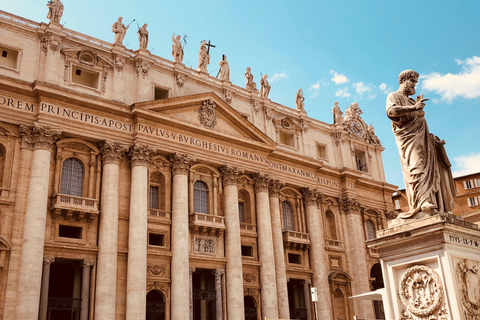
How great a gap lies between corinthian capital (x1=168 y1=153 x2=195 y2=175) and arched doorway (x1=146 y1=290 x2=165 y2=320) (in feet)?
22.1

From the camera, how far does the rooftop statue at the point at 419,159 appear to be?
921 cm

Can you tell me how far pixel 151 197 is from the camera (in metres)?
28.7

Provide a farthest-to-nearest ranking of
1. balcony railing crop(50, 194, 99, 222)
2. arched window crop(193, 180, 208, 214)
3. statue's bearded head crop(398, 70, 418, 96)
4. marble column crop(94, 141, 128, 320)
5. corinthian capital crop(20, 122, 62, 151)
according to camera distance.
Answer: arched window crop(193, 180, 208, 214) → corinthian capital crop(20, 122, 62, 151) → balcony railing crop(50, 194, 99, 222) → marble column crop(94, 141, 128, 320) → statue's bearded head crop(398, 70, 418, 96)

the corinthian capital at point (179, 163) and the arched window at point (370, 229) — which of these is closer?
the corinthian capital at point (179, 163)

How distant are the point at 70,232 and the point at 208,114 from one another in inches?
428

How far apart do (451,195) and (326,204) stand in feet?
91.5

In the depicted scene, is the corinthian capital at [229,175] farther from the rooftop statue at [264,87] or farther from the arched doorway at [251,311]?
the rooftop statue at [264,87]

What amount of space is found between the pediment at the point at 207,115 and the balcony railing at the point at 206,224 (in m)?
5.15

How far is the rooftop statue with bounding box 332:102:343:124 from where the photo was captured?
4131cm

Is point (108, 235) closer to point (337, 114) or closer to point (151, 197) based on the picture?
point (151, 197)

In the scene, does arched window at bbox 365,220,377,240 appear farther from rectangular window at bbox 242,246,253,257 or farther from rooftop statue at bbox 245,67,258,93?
rooftop statue at bbox 245,67,258,93

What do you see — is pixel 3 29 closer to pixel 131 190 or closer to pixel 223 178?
pixel 131 190

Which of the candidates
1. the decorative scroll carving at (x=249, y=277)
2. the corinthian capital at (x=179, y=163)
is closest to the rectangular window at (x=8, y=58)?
the corinthian capital at (x=179, y=163)

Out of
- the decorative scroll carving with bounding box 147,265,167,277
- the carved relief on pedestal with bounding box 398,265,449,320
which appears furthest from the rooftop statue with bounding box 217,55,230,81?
the carved relief on pedestal with bounding box 398,265,449,320
